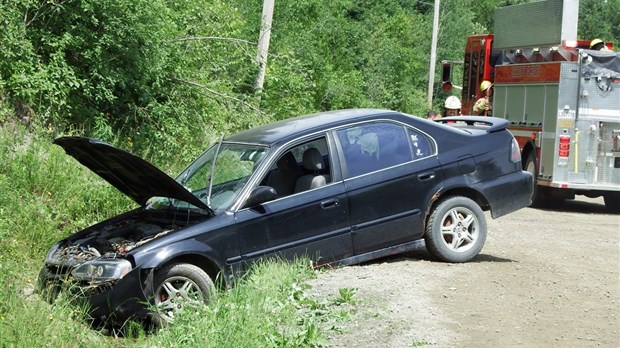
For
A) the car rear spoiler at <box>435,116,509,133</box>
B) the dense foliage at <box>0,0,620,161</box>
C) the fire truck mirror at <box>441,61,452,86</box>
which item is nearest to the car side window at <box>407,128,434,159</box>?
the car rear spoiler at <box>435,116,509,133</box>

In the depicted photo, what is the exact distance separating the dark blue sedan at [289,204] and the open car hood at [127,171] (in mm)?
20

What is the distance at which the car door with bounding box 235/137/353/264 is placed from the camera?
920cm

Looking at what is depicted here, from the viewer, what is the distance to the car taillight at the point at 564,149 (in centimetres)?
1792

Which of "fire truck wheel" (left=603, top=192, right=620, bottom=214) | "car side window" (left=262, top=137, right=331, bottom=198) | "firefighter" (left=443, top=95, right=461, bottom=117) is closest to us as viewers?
"car side window" (left=262, top=137, right=331, bottom=198)

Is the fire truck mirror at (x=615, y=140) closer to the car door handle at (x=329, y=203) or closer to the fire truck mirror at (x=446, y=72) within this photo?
the fire truck mirror at (x=446, y=72)

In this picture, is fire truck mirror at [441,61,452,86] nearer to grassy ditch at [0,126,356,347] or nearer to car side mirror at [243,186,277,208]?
grassy ditch at [0,126,356,347]

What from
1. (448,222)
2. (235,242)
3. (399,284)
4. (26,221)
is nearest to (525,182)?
(448,222)

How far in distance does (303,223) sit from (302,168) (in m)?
0.68

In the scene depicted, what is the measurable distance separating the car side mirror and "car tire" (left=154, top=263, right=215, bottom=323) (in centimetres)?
83

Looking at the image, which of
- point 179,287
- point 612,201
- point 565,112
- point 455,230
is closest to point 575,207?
point 612,201

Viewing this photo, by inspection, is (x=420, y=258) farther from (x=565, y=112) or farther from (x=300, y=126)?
(x=565, y=112)

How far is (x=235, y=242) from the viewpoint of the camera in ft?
29.7

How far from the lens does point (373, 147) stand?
33.4ft

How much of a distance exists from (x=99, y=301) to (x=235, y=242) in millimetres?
1303
